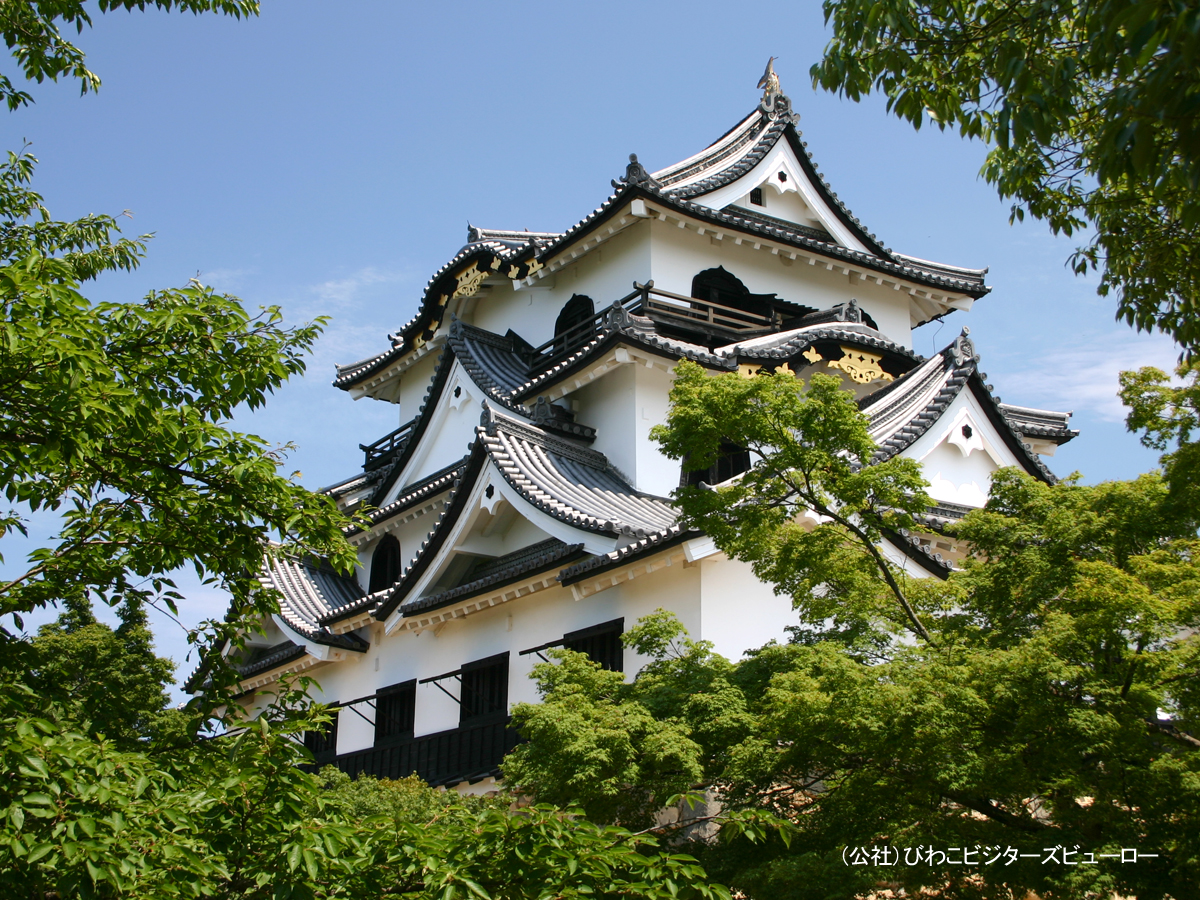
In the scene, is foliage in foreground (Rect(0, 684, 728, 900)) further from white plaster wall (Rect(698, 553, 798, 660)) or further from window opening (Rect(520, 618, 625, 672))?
window opening (Rect(520, 618, 625, 672))

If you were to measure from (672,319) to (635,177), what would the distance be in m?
2.37

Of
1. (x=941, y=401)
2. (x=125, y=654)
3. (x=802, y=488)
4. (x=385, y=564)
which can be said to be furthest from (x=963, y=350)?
(x=125, y=654)

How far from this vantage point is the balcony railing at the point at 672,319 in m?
18.2

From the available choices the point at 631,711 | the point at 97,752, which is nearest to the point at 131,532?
the point at 97,752

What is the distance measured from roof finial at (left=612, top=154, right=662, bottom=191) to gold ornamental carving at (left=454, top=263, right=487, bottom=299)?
185 inches

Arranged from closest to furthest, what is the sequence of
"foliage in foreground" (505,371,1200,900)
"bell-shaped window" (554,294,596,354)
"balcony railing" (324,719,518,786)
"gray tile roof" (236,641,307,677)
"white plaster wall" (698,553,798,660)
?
"foliage in foreground" (505,371,1200,900), "white plaster wall" (698,553,798,660), "balcony railing" (324,719,518,786), "bell-shaped window" (554,294,596,354), "gray tile roof" (236,641,307,677)

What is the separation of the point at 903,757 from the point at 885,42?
479 cm

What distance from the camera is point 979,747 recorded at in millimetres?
7520

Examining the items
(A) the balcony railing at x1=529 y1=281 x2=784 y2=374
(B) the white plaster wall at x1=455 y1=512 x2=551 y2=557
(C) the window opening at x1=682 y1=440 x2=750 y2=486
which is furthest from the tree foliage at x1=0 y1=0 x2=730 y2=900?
(A) the balcony railing at x1=529 y1=281 x2=784 y2=374

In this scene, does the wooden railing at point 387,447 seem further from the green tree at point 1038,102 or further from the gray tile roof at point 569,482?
the green tree at point 1038,102

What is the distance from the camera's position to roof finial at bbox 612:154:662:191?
18188 mm

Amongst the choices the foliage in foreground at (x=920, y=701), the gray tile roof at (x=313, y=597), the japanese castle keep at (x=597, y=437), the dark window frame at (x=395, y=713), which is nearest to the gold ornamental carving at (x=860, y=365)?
the japanese castle keep at (x=597, y=437)

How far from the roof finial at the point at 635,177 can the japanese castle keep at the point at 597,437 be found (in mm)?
36

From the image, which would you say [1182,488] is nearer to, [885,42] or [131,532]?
[885,42]
